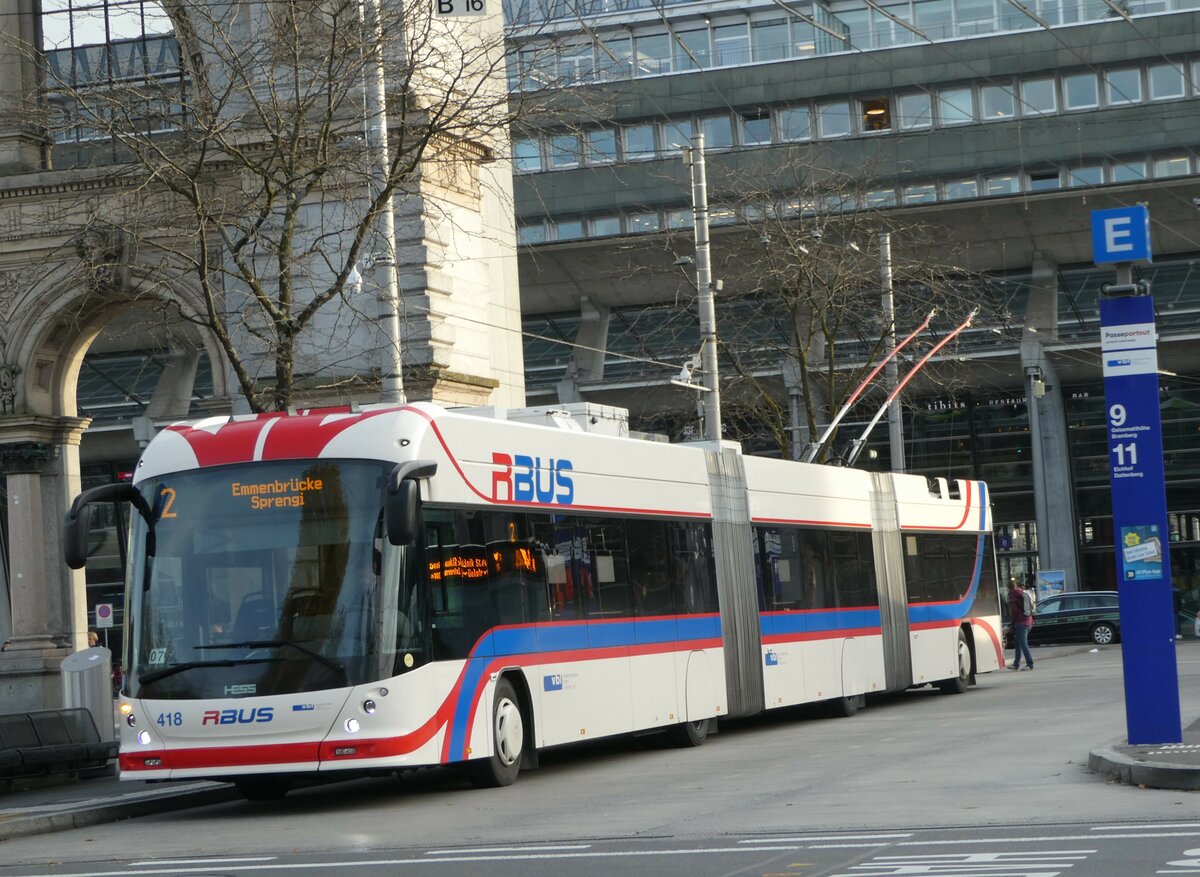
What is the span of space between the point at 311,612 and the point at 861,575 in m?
11.6

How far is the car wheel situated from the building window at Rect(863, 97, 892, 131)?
2326 cm

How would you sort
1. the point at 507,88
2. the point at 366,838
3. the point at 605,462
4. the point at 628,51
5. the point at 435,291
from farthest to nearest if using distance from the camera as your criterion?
the point at 628,51
the point at 435,291
the point at 507,88
the point at 605,462
the point at 366,838

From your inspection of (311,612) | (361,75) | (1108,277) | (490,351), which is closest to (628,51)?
(1108,277)

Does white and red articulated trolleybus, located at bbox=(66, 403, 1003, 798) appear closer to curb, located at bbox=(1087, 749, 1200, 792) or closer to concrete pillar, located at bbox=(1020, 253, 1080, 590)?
curb, located at bbox=(1087, 749, 1200, 792)

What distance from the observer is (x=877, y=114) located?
4975 centimetres

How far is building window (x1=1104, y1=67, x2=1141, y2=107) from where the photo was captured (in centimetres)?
4825

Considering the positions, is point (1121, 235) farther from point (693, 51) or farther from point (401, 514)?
point (693, 51)

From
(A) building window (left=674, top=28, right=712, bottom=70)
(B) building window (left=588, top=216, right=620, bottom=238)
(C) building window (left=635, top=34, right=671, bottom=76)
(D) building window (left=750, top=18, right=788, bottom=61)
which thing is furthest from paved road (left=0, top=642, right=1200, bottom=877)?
(C) building window (left=635, top=34, right=671, bottom=76)

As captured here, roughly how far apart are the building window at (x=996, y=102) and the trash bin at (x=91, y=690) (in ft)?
110

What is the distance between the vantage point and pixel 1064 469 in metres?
51.7

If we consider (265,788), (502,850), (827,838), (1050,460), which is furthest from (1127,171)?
(502,850)

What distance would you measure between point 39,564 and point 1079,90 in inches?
1226

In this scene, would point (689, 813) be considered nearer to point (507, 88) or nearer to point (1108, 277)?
point (507, 88)

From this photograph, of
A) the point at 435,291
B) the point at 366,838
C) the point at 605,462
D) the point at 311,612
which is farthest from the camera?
the point at 435,291
